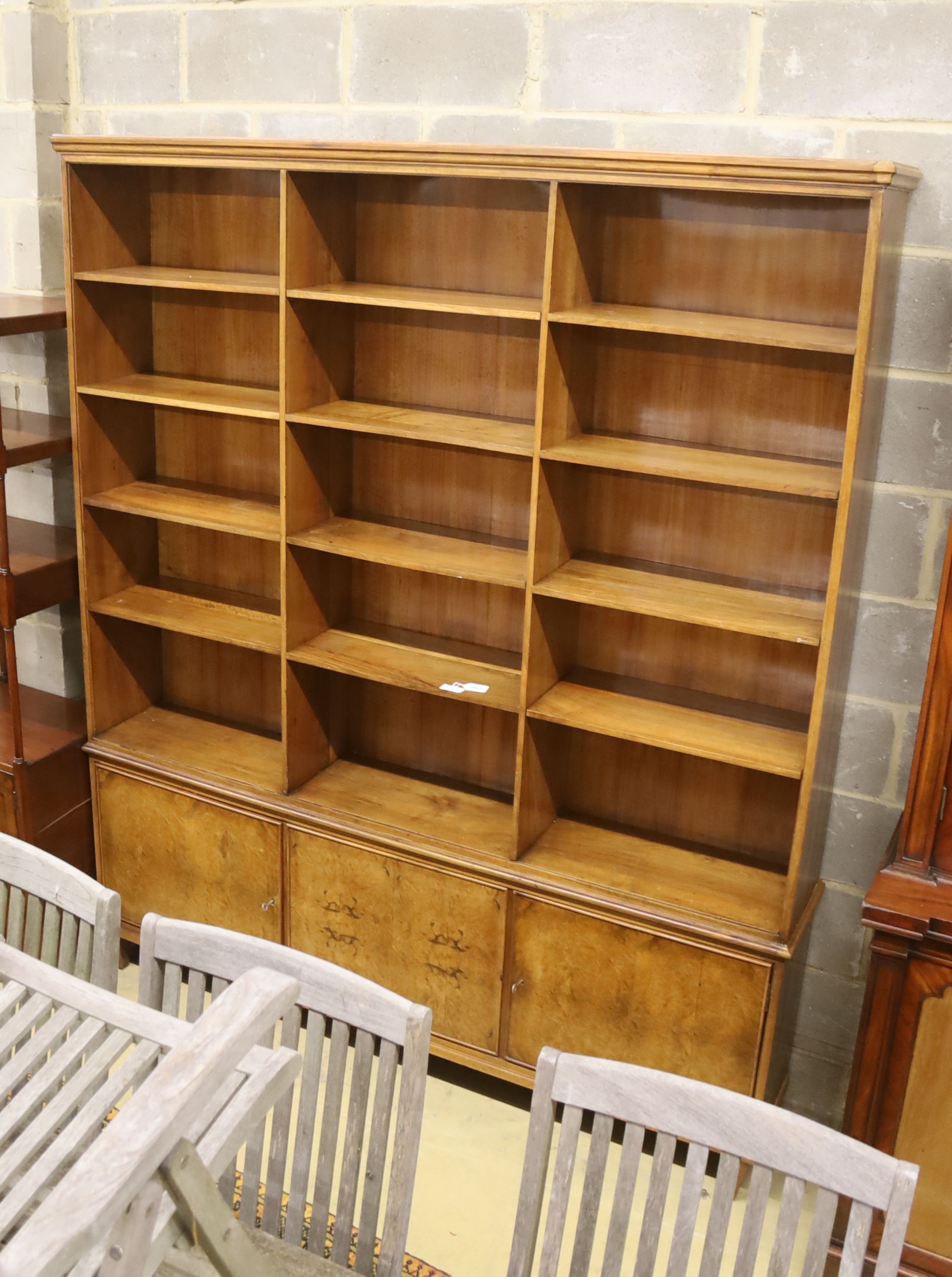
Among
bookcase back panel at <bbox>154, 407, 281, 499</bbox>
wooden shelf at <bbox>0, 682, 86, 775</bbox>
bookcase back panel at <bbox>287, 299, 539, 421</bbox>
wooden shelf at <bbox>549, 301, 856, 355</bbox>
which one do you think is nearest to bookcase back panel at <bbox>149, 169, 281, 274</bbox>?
bookcase back panel at <bbox>287, 299, 539, 421</bbox>

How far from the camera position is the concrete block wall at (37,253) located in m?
3.02

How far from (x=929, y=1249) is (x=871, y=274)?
69.0 inches

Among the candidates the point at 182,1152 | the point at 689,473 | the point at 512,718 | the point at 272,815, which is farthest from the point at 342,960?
the point at 182,1152

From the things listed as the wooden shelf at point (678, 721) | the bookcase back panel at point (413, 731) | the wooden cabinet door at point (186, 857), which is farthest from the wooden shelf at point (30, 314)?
the wooden shelf at point (678, 721)

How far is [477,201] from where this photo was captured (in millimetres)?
2676

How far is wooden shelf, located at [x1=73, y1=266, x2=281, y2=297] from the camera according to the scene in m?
2.69

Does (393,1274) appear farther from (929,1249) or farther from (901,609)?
(901,609)

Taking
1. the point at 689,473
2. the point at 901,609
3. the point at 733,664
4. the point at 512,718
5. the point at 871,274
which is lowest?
the point at 512,718

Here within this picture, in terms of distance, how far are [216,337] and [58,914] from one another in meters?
1.62

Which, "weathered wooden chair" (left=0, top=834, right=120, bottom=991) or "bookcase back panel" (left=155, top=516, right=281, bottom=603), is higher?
"bookcase back panel" (left=155, top=516, right=281, bottom=603)

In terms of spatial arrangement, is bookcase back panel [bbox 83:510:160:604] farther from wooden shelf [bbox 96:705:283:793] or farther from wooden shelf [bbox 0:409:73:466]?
wooden shelf [bbox 96:705:283:793]

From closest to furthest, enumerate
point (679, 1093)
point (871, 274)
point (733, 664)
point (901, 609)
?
point (679, 1093)
point (871, 274)
point (901, 609)
point (733, 664)

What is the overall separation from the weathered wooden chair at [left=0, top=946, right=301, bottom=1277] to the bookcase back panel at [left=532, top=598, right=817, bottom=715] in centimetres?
144

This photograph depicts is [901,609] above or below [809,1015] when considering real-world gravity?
above
